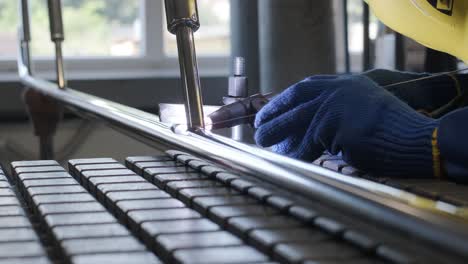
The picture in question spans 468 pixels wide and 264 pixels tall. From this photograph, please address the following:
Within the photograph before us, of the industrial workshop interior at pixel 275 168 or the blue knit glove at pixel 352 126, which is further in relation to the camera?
the blue knit glove at pixel 352 126

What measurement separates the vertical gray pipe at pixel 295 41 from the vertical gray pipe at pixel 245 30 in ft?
0.38

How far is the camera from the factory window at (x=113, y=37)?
8.06 ft

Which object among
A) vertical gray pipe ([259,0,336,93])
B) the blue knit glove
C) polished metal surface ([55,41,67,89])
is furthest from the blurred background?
the blue knit glove

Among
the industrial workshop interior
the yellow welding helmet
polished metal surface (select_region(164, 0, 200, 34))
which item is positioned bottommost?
the industrial workshop interior

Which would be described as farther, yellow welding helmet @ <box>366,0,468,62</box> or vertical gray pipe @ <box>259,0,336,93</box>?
vertical gray pipe @ <box>259,0,336,93</box>

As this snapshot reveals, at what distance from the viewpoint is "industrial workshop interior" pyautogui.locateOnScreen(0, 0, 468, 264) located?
39 centimetres

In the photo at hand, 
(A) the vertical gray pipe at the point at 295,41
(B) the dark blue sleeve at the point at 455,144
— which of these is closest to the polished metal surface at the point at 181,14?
(B) the dark blue sleeve at the point at 455,144

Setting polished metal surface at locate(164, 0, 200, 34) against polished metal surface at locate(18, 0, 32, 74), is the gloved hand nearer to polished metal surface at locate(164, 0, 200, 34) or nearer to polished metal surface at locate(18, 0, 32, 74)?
polished metal surface at locate(164, 0, 200, 34)

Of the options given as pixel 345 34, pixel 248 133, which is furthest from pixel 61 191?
pixel 345 34

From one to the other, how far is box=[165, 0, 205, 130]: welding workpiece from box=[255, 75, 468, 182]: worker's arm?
0.11 m

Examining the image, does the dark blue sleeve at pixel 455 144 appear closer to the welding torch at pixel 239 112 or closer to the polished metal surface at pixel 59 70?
the welding torch at pixel 239 112

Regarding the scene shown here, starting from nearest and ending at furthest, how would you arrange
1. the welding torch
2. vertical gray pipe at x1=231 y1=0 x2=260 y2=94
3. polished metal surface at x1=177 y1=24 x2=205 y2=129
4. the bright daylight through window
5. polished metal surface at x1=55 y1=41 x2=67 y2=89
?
polished metal surface at x1=177 y1=24 x2=205 y2=129 < the welding torch < polished metal surface at x1=55 y1=41 x2=67 y2=89 < vertical gray pipe at x1=231 y1=0 x2=260 y2=94 < the bright daylight through window

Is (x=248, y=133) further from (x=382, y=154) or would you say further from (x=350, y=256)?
(x=350, y=256)

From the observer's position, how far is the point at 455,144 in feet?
2.15
